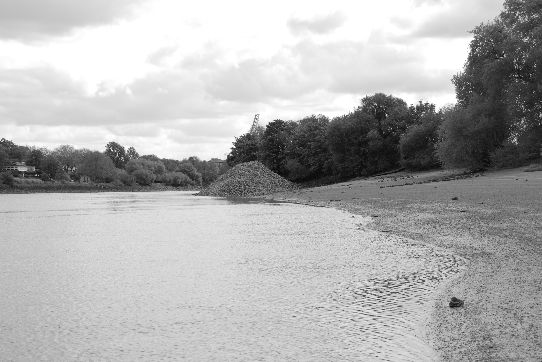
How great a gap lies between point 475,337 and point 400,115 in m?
79.9

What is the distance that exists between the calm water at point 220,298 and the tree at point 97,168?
15041cm

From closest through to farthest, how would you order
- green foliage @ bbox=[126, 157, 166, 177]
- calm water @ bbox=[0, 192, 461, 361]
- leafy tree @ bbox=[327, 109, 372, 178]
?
calm water @ bbox=[0, 192, 461, 361] → leafy tree @ bbox=[327, 109, 372, 178] → green foliage @ bbox=[126, 157, 166, 177]

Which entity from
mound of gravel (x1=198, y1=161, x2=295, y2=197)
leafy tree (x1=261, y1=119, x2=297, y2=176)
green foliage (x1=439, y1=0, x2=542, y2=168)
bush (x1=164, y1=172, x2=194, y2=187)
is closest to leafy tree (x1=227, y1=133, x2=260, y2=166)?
leafy tree (x1=261, y1=119, x2=297, y2=176)

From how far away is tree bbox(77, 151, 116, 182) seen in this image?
166 metres

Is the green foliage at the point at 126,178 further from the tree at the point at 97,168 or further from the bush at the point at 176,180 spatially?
the bush at the point at 176,180

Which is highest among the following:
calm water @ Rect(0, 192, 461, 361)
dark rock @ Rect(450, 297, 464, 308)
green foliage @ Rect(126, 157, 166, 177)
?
green foliage @ Rect(126, 157, 166, 177)

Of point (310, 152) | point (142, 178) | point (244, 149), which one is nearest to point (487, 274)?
point (310, 152)

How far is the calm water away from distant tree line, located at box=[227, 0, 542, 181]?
30.7 m

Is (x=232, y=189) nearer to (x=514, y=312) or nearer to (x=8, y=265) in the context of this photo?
(x=8, y=265)

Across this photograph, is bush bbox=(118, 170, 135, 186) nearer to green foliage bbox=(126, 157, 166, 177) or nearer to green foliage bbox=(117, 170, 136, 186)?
green foliage bbox=(117, 170, 136, 186)

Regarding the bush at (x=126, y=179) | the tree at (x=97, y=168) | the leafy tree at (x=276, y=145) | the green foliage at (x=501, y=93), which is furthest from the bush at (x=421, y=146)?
the tree at (x=97, y=168)

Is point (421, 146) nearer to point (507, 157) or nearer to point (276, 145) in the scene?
point (507, 157)

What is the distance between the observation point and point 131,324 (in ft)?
30.1

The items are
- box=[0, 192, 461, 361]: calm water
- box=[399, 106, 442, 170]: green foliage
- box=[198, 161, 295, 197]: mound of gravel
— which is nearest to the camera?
box=[0, 192, 461, 361]: calm water
